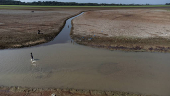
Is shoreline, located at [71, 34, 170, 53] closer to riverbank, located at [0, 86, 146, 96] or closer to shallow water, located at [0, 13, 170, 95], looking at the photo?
shallow water, located at [0, 13, 170, 95]

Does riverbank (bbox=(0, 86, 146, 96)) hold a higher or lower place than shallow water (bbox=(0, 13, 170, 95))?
lower

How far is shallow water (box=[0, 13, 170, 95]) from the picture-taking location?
852cm

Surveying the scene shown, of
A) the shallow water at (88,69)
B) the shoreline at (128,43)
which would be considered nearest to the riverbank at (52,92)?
the shallow water at (88,69)

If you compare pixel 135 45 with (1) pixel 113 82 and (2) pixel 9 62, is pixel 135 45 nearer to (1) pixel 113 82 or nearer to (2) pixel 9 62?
(1) pixel 113 82

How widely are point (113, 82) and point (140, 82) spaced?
2265 millimetres

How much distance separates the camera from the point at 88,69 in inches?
411

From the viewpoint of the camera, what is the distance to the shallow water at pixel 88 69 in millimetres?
8516

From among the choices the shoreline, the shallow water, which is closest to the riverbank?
the shallow water

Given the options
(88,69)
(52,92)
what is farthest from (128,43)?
(52,92)

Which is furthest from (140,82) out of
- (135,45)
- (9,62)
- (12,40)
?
(12,40)

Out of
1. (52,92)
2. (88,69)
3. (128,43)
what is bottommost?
(52,92)

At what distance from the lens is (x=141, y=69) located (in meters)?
10.5

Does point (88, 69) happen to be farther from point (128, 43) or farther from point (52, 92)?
point (128, 43)

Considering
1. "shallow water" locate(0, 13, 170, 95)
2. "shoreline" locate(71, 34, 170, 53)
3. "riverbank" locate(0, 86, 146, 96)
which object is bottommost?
"riverbank" locate(0, 86, 146, 96)
